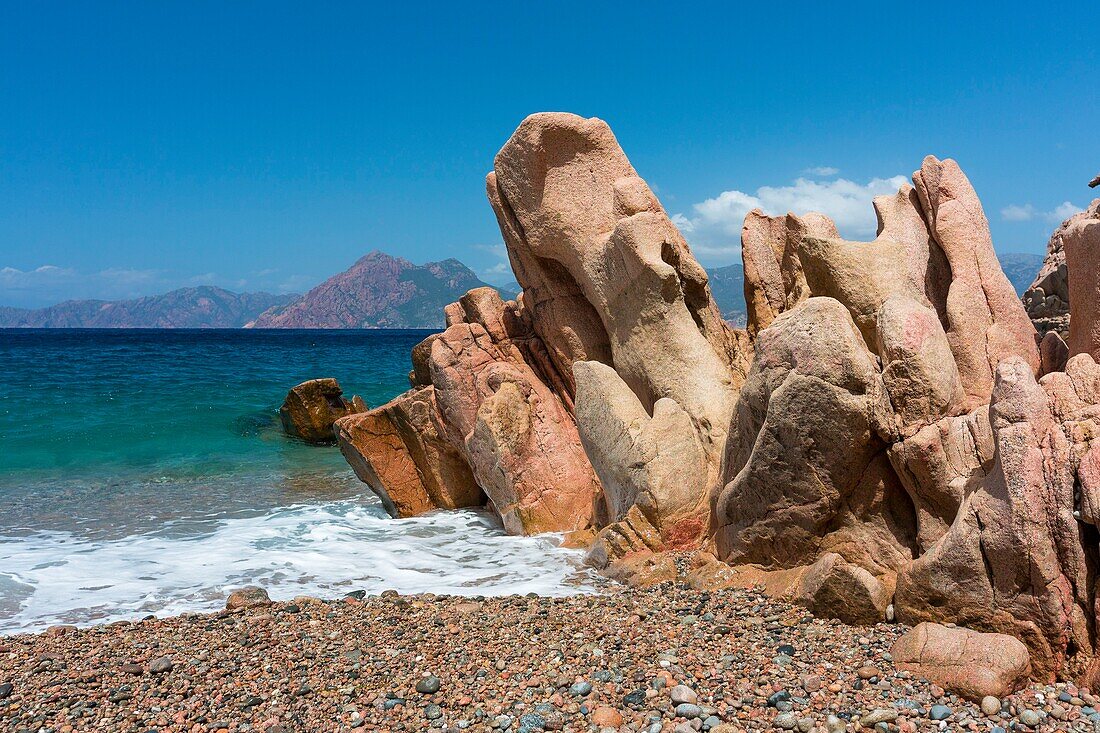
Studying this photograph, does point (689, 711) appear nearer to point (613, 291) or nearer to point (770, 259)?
point (613, 291)

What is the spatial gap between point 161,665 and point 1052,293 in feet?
38.1

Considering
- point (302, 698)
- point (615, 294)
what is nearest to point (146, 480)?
point (615, 294)

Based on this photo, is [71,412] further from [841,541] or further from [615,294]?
[841,541]

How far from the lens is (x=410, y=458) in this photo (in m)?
13.7

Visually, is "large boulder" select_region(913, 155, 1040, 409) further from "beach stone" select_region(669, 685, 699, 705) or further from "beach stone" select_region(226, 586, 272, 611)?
"beach stone" select_region(226, 586, 272, 611)

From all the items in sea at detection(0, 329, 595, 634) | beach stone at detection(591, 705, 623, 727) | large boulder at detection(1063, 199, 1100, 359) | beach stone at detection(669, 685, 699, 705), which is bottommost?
sea at detection(0, 329, 595, 634)

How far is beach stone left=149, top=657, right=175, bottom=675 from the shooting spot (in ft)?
20.2

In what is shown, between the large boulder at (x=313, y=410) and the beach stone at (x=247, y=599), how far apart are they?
15.2m

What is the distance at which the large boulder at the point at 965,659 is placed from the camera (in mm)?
4945

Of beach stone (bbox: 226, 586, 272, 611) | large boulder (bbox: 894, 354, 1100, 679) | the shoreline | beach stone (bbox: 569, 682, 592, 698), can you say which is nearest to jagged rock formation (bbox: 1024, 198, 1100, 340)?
large boulder (bbox: 894, 354, 1100, 679)

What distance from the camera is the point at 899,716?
4.85 m

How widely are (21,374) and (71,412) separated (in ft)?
55.2

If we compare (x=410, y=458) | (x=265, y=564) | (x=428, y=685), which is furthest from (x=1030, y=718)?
(x=410, y=458)

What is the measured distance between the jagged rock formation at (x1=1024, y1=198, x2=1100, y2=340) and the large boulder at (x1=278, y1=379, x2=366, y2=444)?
17.2 meters
